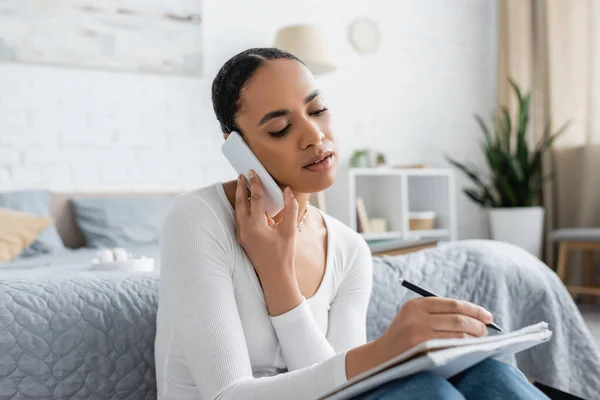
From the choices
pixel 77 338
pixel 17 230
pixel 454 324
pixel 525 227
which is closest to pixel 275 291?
pixel 454 324

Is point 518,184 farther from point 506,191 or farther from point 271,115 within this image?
point 271,115

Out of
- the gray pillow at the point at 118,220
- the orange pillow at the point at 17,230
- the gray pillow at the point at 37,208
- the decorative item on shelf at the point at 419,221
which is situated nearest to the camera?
the orange pillow at the point at 17,230

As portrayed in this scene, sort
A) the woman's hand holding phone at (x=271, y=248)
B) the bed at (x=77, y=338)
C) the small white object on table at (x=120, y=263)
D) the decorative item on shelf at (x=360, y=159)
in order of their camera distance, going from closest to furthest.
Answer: the woman's hand holding phone at (x=271, y=248) → the bed at (x=77, y=338) → the small white object on table at (x=120, y=263) → the decorative item on shelf at (x=360, y=159)

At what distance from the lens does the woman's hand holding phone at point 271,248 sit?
0.97 m

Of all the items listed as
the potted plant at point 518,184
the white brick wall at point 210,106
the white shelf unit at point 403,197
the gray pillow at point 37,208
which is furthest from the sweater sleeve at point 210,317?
the potted plant at point 518,184

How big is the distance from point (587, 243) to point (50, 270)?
290 centimetres

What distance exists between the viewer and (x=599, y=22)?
396 cm

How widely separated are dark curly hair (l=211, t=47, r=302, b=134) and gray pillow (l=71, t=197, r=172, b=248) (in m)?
2.05

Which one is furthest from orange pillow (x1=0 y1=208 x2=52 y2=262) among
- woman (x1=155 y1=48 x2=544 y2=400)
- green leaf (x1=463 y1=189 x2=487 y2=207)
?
green leaf (x1=463 y1=189 x2=487 y2=207)

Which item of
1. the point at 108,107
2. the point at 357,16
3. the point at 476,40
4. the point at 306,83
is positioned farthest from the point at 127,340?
the point at 476,40

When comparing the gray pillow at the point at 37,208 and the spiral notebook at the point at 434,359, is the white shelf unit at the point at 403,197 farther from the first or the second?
the spiral notebook at the point at 434,359

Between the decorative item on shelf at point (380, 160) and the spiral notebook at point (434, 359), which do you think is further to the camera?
the decorative item on shelf at point (380, 160)

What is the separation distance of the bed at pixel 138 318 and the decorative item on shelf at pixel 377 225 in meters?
2.29

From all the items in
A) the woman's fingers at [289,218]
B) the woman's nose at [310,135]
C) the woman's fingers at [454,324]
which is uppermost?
the woman's nose at [310,135]
